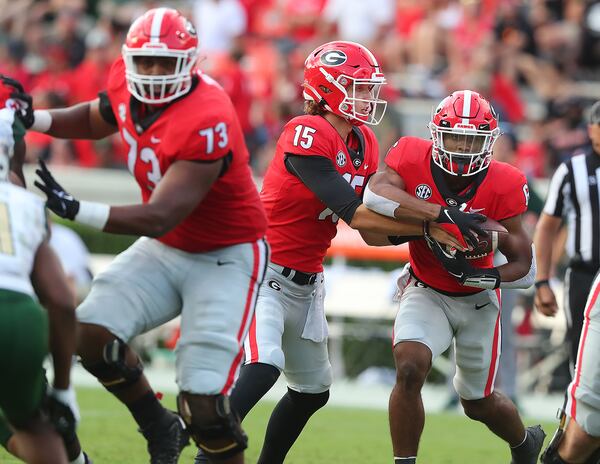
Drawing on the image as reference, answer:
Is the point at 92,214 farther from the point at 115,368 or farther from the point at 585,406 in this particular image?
the point at 585,406

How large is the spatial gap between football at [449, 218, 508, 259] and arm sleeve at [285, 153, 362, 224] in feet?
1.86

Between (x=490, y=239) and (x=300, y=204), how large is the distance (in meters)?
0.89

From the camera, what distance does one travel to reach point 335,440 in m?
7.50

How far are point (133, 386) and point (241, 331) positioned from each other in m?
0.51

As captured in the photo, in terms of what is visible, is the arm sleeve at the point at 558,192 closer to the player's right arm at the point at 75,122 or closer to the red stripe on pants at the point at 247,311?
the red stripe on pants at the point at 247,311

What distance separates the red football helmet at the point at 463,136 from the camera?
543 centimetres

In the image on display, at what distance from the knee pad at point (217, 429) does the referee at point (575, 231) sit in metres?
2.92

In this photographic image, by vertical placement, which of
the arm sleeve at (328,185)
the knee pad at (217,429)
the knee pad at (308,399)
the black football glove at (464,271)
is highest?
the arm sleeve at (328,185)

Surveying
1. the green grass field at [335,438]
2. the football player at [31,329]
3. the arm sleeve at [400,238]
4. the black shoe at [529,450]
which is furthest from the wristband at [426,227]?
the football player at [31,329]

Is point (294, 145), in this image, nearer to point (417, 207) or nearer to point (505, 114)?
point (417, 207)

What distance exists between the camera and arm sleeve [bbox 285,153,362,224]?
5332 millimetres

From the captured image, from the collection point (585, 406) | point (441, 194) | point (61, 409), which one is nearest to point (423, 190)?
point (441, 194)

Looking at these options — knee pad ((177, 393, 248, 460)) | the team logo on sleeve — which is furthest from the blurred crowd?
knee pad ((177, 393, 248, 460))

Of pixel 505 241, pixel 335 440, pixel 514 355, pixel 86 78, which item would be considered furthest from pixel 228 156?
pixel 86 78
